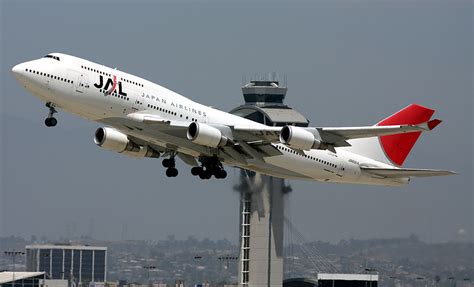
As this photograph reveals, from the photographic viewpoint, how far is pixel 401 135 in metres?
79.1

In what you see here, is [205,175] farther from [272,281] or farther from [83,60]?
[272,281]

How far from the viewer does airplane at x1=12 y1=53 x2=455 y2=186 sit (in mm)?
65500

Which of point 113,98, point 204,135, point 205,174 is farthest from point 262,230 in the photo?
point 113,98

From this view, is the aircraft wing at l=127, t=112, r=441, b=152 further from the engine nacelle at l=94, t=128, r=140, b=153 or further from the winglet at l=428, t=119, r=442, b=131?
the engine nacelle at l=94, t=128, r=140, b=153

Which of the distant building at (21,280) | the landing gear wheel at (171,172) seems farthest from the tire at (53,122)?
the distant building at (21,280)

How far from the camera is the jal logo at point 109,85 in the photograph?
6556 centimetres

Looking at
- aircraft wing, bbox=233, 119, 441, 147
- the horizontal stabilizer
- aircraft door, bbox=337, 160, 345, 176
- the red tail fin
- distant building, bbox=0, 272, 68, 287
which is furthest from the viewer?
distant building, bbox=0, 272, 68, 287

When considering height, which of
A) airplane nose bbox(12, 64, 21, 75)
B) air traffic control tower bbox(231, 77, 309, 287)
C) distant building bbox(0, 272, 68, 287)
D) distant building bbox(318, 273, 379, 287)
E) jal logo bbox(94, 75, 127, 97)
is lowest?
distant building bbox(0, 272, 68, 287)

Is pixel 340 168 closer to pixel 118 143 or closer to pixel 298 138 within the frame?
pixel 298 138

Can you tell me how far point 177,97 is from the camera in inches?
2724

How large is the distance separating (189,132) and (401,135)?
17119 mm

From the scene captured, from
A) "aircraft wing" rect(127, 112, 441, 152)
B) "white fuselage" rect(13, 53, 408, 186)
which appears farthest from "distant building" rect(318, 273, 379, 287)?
"aircraft wing" rect(127, 112, 441, 152)

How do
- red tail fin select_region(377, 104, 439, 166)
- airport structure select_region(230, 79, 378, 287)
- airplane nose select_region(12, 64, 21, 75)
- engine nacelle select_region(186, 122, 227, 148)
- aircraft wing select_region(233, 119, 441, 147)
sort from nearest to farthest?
airplane nose select_region(12, 64, 21, 75) → engine nacelle select_region(186, 122, 227, 148) → aircraft wing select_region(233, 119, 441, 147) → red tail fin select_region(377, 104, 439, 166) → airport structure select_region(230, 79, 378, 287)

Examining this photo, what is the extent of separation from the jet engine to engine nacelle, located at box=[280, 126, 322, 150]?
865 cm
